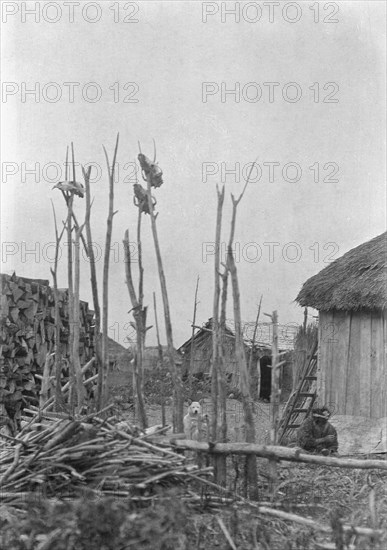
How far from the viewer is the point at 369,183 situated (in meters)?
7.08

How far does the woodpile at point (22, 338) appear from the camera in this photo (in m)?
8.01

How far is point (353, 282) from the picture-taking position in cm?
911

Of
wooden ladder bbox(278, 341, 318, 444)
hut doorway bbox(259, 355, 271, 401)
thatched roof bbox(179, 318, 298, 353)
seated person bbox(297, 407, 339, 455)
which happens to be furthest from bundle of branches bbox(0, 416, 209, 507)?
hut doorway bbox(259, 355, 271, 401)

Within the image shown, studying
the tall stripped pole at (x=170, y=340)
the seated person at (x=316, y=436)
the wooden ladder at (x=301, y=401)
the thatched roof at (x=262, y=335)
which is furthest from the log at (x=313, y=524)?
the thatched roof at (x=262, y=335)

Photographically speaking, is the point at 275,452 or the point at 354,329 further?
the point at 354,329

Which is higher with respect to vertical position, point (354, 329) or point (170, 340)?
point (354, 329)

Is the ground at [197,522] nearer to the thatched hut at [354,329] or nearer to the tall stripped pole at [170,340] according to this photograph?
the tall stripped pole at [170,340]

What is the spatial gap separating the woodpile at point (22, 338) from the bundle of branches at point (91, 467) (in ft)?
11.0

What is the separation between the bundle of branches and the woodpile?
3354 millimetres

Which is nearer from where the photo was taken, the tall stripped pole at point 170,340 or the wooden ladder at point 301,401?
the tall stripped pole at point 170,340

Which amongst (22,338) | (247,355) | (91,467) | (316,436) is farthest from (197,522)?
(247,355)

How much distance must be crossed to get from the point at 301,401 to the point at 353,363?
6.89ft

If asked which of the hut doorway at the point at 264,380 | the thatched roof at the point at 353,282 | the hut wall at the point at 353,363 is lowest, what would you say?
the hut doorway at the point at 264,380

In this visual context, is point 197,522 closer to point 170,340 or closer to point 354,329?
point 170,340
